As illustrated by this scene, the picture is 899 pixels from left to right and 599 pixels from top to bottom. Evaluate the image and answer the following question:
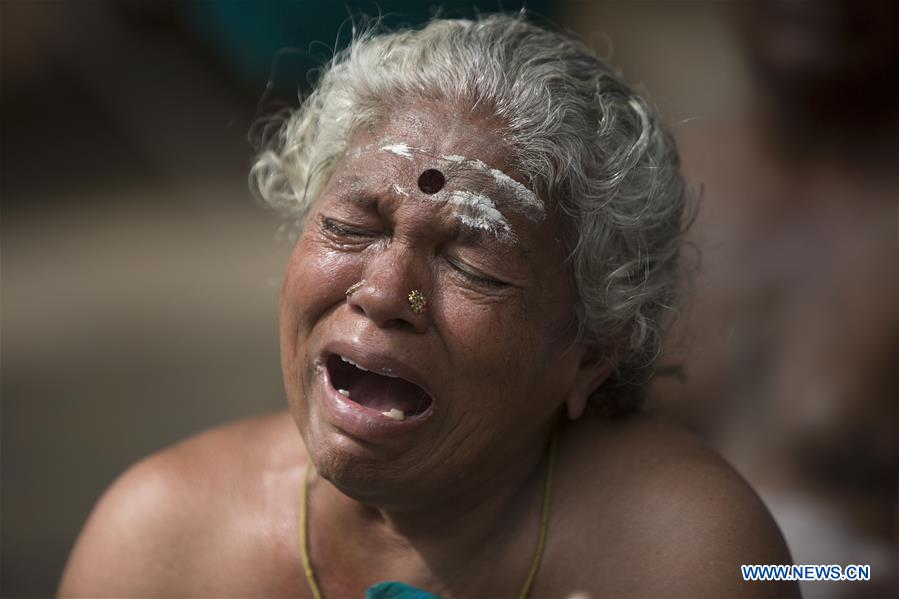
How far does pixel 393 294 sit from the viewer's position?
2.33 meters

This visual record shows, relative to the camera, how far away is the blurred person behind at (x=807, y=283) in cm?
389

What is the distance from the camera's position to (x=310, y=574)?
9.14 feet

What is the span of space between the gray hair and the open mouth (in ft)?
1.47

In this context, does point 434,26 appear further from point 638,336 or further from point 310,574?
point 310,574

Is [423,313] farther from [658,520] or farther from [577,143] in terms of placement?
[658,520]

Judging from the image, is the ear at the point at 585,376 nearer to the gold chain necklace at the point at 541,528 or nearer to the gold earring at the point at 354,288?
the gold chain necklace at the point at 541,528

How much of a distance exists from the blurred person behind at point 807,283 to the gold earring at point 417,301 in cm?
159

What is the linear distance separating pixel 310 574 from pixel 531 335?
0.86m

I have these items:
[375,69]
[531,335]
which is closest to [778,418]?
[531,335]

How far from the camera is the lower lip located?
2342mm

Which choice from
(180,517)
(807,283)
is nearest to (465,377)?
(180,517)

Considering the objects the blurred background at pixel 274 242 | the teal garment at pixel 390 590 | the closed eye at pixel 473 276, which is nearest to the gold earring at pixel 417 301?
the closed eye at pixel 473 276

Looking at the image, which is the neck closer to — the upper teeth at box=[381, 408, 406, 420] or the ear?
the ear

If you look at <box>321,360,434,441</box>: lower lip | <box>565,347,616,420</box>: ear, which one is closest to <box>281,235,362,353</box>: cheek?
<box>321,360,434,441</box>: lower lip
